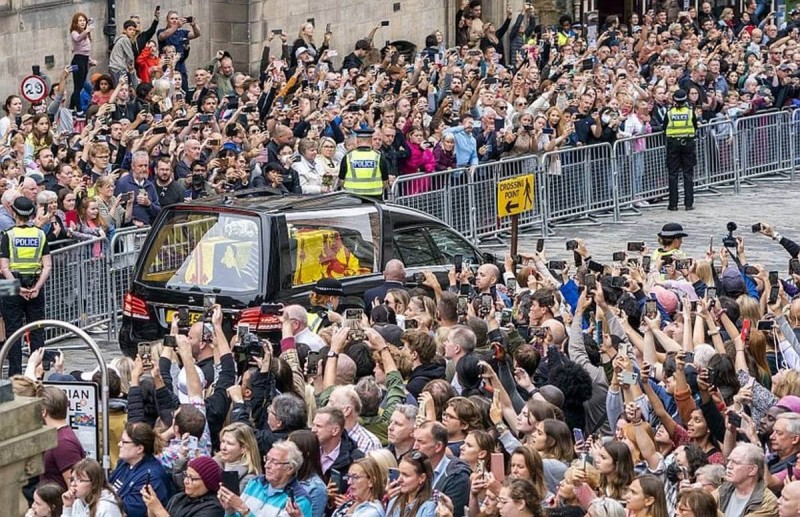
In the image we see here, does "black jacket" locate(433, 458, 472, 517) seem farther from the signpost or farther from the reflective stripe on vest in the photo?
the signpost

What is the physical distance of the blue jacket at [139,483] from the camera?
1127 centimetres

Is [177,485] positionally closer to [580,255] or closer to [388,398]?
[388,398]

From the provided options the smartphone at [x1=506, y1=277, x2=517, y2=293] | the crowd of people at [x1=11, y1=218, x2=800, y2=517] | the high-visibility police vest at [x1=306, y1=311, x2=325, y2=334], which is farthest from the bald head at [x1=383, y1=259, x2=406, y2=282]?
the high-visibility police vest at [x1=306, y1=311, x2=325, y2=334]

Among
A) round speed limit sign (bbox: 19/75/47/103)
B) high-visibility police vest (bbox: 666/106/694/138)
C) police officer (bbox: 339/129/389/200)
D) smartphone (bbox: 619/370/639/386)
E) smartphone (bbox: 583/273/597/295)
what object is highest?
round speed limit sign (bbox: 19/75/47/103)

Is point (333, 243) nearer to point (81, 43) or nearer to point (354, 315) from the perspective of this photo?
point (354, 315)

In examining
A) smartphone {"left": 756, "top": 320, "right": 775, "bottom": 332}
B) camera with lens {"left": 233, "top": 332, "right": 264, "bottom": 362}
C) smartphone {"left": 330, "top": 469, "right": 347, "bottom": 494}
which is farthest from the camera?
smartphone {"left": 756, "top": 320, "right": 775, "bottom": 332}

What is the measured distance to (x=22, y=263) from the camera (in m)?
17.4

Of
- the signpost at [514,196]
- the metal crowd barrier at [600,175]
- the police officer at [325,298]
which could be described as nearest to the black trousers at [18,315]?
the police officer at [325,298]

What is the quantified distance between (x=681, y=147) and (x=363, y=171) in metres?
6.61

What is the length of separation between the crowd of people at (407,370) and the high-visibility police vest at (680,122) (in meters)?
1.43

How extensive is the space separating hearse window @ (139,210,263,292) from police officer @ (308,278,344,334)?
50 centimetres

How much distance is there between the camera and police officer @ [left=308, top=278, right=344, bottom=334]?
1603 cm

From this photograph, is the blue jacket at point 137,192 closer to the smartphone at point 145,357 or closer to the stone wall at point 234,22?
the smartphone at point 145,357

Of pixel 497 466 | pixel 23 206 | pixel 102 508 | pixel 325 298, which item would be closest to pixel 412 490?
pixel 497 466
